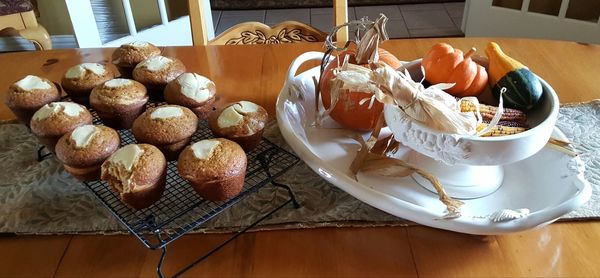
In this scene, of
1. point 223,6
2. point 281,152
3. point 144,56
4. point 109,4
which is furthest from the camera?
point 223,6

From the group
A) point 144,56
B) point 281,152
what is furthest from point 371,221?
point 144,56

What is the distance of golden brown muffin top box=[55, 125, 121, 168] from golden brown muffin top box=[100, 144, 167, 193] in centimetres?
4

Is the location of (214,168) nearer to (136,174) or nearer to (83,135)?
(136,174)

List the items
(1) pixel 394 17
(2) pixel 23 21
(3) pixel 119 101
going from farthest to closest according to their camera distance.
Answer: (1) pixel 394 17
(2) pixel 23 21
(3) pixel 119 101

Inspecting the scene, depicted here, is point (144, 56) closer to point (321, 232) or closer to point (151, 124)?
point (151, 124)

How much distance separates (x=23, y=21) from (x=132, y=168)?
2.18 meters

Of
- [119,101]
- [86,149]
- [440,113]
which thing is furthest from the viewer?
[119,101]

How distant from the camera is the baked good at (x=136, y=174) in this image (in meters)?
0.59

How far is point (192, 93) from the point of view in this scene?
775mm

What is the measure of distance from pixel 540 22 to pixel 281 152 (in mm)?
2110

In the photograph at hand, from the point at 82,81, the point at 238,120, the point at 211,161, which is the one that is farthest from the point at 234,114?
the point at 82,81

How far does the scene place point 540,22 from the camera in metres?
2.32

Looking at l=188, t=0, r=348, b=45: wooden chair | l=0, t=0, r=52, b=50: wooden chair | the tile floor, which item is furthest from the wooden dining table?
the tile floor

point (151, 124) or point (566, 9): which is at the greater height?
point (151, 124)
